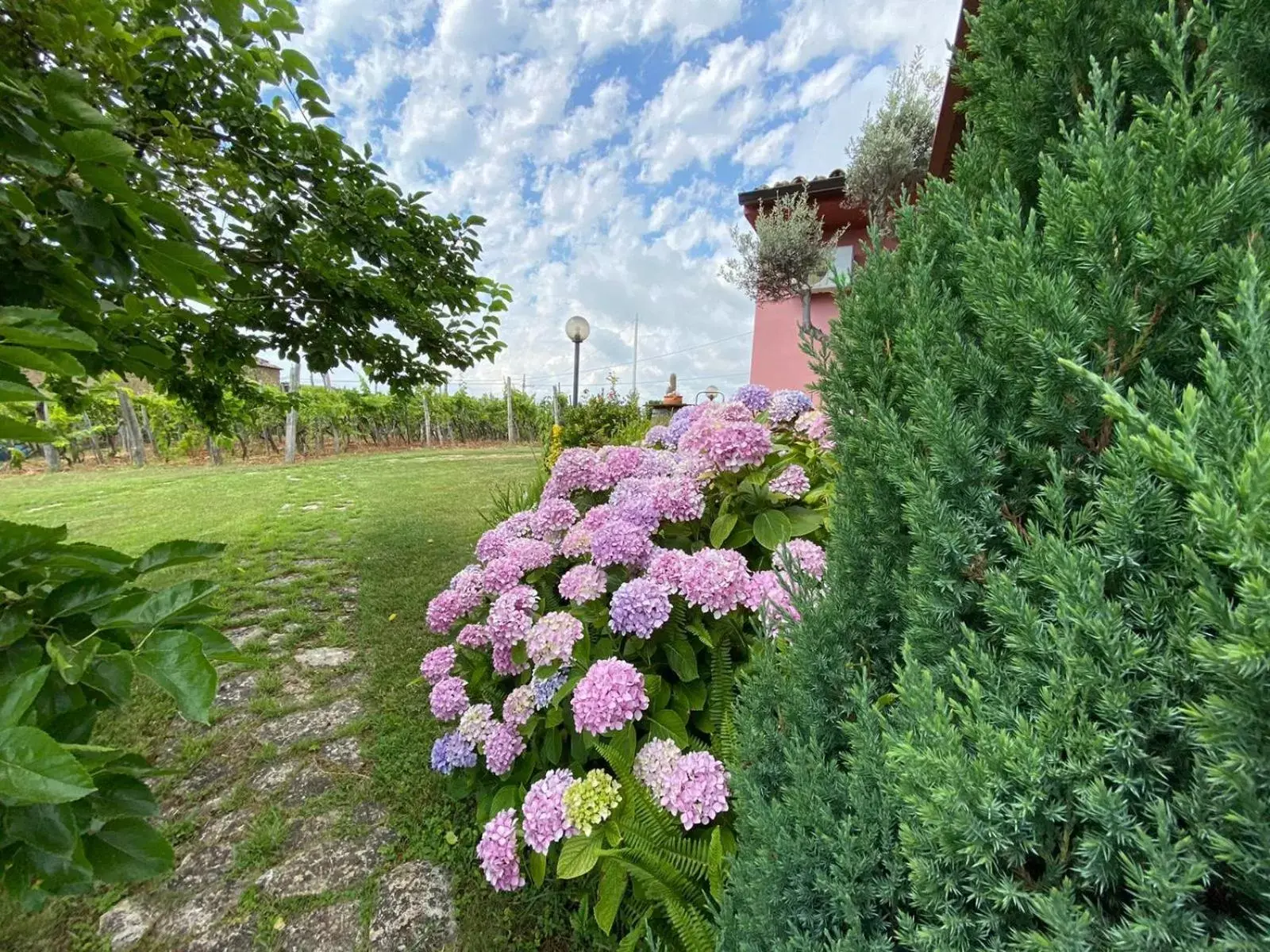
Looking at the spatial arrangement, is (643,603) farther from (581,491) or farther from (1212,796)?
(1212,796)

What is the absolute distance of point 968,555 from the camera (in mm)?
703

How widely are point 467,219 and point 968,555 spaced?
3475 mm

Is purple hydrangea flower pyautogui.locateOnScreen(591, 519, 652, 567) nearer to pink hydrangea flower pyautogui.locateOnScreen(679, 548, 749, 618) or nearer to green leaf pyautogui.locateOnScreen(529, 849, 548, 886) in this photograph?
pink hydrangea flower pyautogui.locateOnScreen(679, 548, 749, 618)

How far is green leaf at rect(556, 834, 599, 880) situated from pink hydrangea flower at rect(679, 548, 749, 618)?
0.67 m

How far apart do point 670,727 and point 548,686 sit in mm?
379

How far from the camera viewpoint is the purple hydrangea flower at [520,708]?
1.58m

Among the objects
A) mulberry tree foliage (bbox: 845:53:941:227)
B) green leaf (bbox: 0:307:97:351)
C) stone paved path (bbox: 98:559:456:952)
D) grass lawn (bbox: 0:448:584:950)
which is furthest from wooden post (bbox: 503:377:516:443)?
green leaf (bbox: 0:307:97:351)

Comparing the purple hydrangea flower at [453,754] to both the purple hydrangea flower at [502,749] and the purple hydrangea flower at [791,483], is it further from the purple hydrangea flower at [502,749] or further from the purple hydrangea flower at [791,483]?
the purple hydrangea flower at [791,483]

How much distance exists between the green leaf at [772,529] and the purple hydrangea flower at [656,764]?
66cm

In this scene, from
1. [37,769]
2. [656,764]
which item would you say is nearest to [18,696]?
[37,769]

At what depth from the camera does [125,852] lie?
23.6 inches

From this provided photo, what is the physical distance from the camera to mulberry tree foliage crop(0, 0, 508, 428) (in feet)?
2.63

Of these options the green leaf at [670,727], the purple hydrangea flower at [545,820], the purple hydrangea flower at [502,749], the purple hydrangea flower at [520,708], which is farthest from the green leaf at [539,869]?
the green leaf at [670,727]

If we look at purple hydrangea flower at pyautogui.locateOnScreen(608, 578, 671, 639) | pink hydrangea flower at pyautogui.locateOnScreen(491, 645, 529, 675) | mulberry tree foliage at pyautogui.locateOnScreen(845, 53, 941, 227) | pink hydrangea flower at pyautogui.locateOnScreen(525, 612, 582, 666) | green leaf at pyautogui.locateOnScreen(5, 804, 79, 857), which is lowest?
pink hydrangea flower at pyautogui.locateOnScreen(491, 645, 529, 675)
